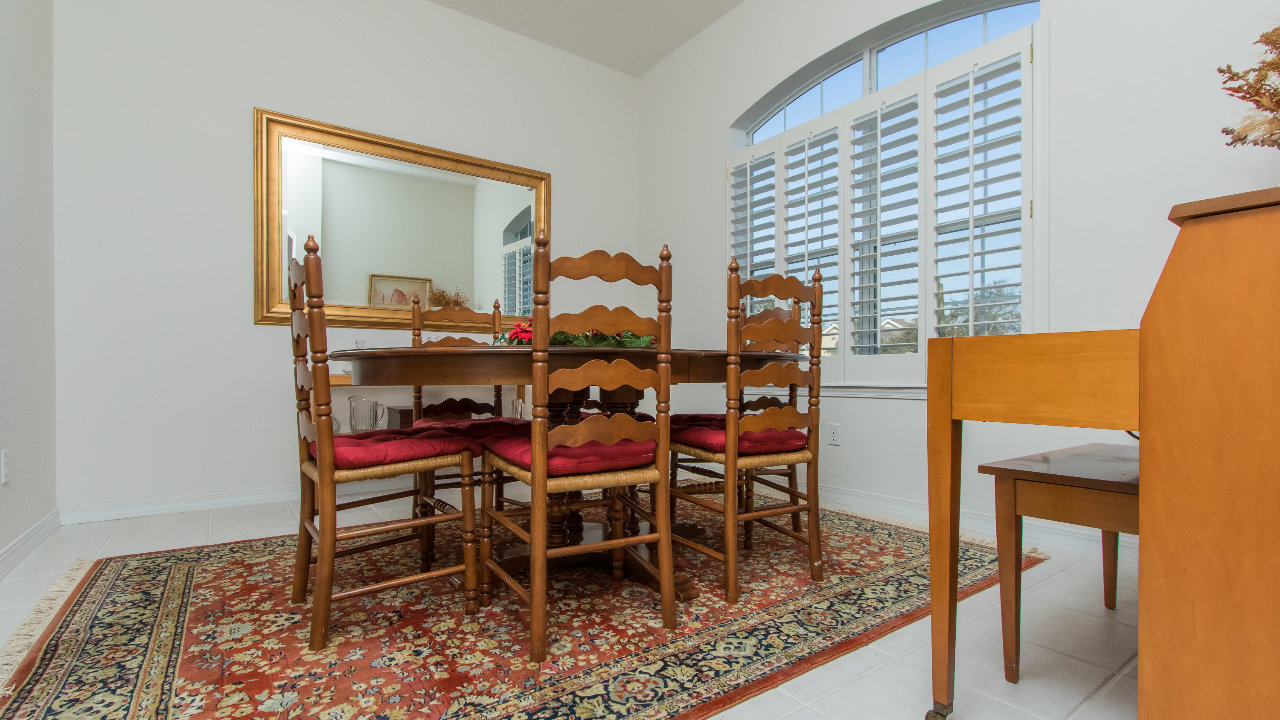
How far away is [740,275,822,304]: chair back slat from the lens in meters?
1.86

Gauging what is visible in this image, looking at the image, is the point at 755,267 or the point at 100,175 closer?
the point at 100,175

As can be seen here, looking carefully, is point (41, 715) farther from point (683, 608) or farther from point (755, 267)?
point (755, 267)

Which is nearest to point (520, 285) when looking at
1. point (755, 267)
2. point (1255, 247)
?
point (755, 267)

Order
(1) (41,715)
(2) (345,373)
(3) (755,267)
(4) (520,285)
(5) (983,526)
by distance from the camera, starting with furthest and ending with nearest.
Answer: (4) (520,285), (3) (755,267), (2) (345,373), (5) (983,526), (1) (41,715)

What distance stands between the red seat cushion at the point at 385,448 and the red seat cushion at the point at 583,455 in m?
0.13

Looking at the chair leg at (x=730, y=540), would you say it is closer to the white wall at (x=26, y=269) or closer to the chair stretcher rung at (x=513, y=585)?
the chair stretcher rung at (x=513, y=585)

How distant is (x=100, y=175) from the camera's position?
2785 millimetres

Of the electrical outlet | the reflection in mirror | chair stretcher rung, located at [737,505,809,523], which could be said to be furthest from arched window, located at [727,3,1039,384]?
the reflection in mirror

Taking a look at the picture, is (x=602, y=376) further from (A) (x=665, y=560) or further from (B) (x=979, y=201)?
(B) (x=979, y=201)

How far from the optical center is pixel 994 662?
55.7 inches

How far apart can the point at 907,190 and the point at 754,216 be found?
1.04m

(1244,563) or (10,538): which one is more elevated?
(1244,563)

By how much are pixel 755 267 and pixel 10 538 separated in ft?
12.0

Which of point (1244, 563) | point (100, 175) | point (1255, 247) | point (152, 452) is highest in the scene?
point (100, 175)
